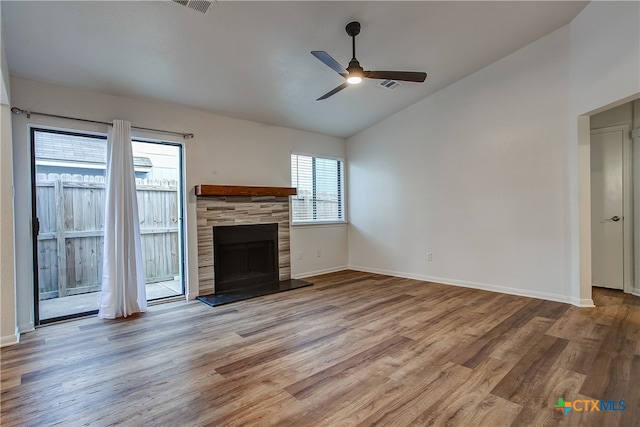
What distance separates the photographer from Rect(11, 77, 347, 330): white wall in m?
3.13

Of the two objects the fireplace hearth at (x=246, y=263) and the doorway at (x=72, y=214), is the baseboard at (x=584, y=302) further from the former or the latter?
the doorway at (x=72, y=214)

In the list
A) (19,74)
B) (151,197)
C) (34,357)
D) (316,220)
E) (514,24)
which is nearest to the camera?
(34,357)

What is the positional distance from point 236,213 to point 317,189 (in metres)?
1.77

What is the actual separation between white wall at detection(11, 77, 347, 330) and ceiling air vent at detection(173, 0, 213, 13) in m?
1.70

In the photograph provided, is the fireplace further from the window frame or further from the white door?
the white door

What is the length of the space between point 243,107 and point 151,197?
2098 millimetres

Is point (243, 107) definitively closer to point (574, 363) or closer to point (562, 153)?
point (562, 153)

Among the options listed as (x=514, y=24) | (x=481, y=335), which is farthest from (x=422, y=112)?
(x=481, y=335)

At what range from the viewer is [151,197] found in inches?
196

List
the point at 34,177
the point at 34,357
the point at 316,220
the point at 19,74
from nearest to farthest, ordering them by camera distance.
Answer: the point at 34,357
the point at 19,74
the point at 34,177
the point at 316,220

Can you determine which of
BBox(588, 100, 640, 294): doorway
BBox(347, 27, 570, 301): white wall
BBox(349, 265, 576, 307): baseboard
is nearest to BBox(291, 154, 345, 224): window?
BBox(347, 27, 570, 301): white wall

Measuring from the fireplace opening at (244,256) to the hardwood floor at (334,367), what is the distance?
2.98 feet

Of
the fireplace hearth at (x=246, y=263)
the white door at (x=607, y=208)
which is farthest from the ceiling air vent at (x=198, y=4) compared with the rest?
the white door at (x=607, y=208)

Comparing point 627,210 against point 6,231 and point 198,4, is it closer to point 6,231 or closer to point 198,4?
point 198,4
